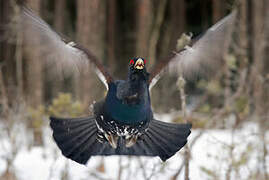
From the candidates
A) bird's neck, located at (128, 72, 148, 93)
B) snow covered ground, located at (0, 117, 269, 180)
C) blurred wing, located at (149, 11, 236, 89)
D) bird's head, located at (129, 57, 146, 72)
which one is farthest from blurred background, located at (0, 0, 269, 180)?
bird's head, located at (129, 57, 146, 72)

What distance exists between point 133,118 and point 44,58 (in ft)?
3.90

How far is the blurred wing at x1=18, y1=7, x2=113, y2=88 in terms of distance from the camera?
3.69m

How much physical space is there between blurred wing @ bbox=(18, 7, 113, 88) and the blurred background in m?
0.15

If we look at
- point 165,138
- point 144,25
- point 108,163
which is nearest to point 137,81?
point 165,138

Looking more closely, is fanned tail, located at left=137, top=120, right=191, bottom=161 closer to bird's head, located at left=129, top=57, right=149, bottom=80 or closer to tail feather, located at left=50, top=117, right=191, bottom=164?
tail feather, located at left=50, top=117, right=191, bottom=164

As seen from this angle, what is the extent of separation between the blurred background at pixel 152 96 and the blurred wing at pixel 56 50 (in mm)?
150

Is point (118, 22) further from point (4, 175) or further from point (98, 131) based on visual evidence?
point (98, 131)

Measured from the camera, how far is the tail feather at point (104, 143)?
3477 mm

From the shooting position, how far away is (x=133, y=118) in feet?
10.8

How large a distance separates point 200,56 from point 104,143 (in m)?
1.23

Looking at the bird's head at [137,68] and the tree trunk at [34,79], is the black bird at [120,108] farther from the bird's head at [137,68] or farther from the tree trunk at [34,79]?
the tree trunk at [34,79]

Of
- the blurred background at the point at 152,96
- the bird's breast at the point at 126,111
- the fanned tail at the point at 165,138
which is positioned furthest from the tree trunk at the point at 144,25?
the bird's breast at the point at 126,111

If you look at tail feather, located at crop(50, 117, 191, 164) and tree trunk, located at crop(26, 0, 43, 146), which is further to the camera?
tree trunk, located at crop(26, 0, 43, 146)

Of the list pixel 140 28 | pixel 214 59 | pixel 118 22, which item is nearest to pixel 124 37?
pixel 118 22
